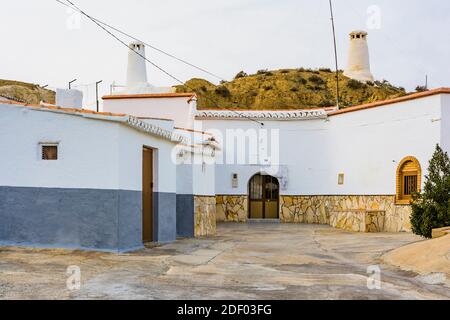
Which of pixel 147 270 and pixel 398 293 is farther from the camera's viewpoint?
pixel 147 270

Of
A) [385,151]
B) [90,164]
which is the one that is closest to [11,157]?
[90,164]

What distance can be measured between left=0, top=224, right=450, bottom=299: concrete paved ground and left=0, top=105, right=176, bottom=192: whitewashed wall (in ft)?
4.88

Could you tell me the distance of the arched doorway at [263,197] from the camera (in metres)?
26.5

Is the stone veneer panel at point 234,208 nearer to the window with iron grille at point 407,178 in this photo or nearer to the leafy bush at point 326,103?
the window with iron grille at point 407,178

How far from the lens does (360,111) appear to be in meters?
23.0

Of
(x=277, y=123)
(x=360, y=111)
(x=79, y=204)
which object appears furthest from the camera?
(x=277, y=123)

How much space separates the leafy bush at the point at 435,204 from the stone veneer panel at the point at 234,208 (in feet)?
43.3

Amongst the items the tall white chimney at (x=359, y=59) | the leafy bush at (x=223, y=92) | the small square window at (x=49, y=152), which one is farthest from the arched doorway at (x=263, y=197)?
the tall white chimney at (x=359, y=59)

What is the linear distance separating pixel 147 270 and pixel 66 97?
7.11m

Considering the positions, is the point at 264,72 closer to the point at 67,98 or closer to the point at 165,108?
the point at 165,108

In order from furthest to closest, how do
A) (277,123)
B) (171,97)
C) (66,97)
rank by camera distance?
(277,123)
(171,97)
(66,97)

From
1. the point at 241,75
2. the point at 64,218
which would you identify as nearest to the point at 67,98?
the point at 64,218

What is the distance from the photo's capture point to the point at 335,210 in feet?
77.2
